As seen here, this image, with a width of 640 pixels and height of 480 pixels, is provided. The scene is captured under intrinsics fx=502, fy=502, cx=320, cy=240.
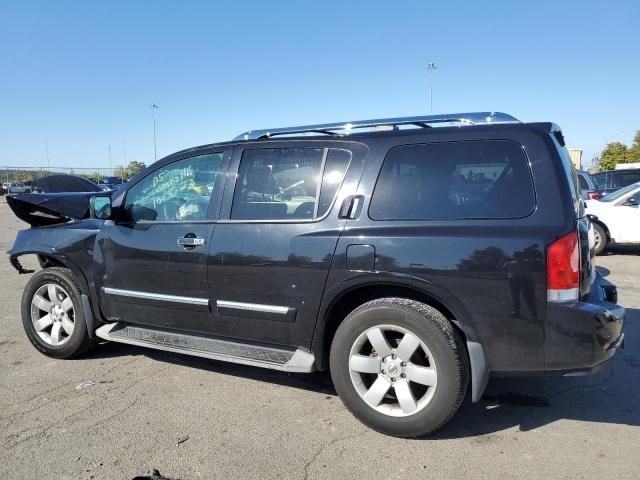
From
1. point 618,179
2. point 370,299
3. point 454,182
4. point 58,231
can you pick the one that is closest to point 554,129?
point 454,182

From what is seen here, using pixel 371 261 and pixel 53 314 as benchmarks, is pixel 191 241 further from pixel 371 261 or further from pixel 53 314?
pixel 53 314

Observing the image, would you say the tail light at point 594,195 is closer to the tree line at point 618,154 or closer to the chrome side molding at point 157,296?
the chrome side molding at point 157,296

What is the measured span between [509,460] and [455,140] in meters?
1.86

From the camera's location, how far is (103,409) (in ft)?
11.3

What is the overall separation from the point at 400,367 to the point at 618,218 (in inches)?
337

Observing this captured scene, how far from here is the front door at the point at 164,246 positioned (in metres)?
3.69

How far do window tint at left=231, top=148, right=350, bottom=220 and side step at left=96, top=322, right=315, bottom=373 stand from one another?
36.1 inches

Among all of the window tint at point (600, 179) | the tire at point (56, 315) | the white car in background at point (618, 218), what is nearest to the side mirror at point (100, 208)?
the tire at point (56, 315)

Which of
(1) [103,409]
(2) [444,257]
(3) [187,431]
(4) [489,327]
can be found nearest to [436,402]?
(4) [489,327]

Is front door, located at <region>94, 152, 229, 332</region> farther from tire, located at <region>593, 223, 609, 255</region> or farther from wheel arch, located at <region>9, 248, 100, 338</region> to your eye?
tire, located at <region>593, 223, 609, 255</region>

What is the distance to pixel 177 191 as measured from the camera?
4031 mm

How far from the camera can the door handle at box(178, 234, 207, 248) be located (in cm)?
365

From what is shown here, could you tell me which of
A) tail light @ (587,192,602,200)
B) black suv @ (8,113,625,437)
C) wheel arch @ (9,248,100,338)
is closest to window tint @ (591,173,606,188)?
tail light @ (587,192,602,200)

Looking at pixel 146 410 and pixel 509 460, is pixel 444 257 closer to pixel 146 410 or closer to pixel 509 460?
pixel 509 460
